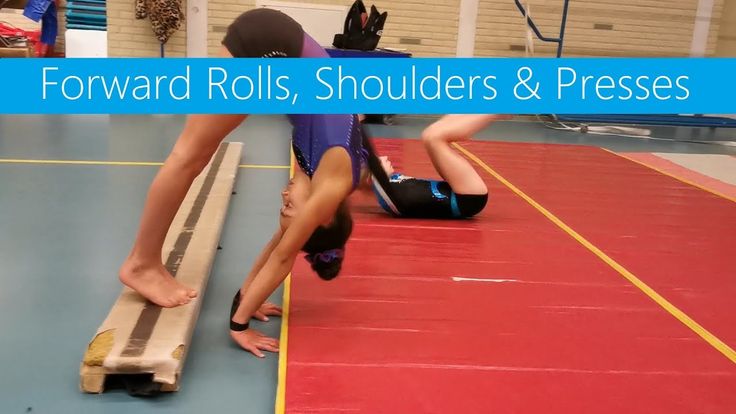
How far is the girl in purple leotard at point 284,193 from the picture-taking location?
80.2 inches

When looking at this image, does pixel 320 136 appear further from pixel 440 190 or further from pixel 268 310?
pixel 440 190

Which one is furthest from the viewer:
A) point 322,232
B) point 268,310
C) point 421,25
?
point 421,25

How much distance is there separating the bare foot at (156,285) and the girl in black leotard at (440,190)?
1346mm

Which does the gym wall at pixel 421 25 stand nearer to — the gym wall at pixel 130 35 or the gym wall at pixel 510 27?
the gym wall at pixel 510 27

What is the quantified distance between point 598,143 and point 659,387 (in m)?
4.82

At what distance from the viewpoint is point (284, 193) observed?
214cm

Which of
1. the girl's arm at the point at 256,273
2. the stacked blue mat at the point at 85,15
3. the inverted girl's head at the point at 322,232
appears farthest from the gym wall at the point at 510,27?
the inverted girl's head at the point at 322,232

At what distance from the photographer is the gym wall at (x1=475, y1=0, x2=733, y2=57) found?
27.2 feet

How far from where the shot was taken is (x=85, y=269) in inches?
105

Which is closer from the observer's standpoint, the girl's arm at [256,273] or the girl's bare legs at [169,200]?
the girl's bare legs at [169,200]

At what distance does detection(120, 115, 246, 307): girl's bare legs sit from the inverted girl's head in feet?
0.88

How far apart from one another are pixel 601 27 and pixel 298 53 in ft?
23.9

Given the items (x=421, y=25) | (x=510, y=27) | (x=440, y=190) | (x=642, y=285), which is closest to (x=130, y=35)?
(x=421, y=25)

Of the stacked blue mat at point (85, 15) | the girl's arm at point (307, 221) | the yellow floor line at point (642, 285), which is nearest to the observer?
the girl's arm at point (307, 221)
